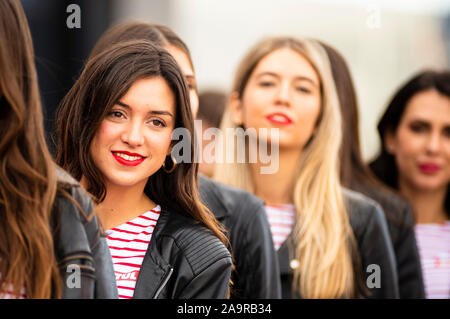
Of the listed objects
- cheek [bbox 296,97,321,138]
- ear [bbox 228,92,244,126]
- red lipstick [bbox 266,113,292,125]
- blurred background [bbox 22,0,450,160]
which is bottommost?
red lipstick [bbox 266,113,292,125]

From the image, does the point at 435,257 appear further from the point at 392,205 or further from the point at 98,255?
the point at 98,255

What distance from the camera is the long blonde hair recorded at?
2.11m

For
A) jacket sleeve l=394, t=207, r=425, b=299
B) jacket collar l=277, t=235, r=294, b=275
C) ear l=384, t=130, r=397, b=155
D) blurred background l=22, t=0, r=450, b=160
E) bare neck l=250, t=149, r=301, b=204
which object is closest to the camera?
jacket collar l=277, t=235, r=294, b=275

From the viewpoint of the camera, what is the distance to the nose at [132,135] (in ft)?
4.54

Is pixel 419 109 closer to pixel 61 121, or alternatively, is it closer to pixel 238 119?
pixel 238 119

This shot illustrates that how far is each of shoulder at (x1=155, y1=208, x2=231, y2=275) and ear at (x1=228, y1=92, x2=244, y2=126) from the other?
79 cm

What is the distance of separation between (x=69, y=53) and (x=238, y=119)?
74cm

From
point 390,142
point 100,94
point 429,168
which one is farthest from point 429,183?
point 100,94

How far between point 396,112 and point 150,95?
1.66 meters

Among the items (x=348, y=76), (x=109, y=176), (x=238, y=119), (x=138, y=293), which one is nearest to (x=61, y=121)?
(x=109, y=176)

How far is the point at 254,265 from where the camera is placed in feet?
6.25

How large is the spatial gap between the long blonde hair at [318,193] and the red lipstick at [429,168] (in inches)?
18.3

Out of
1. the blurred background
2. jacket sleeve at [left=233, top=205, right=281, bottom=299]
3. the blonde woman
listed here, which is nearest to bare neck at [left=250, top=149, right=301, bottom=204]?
the blonde woman

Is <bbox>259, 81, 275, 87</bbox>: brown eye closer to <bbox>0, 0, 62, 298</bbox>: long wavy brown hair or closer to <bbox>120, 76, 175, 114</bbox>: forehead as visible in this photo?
<bbox>120, 76, 175, 114</bbox>: forehead
